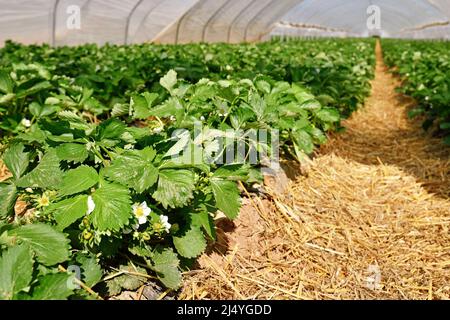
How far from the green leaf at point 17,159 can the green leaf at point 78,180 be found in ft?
0.67

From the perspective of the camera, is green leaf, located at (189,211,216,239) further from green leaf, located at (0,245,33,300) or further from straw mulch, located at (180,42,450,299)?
green leaf, located at (0,245,33,300)

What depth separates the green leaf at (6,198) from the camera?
4.60 feet

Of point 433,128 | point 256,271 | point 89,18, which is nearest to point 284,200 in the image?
point 256,271

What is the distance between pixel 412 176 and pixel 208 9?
11.9m

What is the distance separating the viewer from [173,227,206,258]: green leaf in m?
1.53

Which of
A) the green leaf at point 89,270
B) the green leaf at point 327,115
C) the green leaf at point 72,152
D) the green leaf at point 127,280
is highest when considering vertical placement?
the green leaf at point 72,152

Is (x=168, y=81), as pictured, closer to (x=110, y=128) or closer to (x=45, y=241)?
(x=110, y=128)

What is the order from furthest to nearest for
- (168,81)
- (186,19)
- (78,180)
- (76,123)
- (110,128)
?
(186,19) < (168,81) < (76,123) < (110,128) < (78,180)

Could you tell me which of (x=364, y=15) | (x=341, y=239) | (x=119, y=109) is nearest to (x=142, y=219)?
(x=119, y=109)

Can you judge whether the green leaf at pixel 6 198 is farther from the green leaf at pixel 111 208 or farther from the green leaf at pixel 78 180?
the green leaf at pixel 111 208

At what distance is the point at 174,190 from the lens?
1389mm

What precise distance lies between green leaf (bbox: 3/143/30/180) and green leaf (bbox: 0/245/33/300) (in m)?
0.40

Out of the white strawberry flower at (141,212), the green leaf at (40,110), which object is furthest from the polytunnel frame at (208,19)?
the white strawberry flower at (141,212)

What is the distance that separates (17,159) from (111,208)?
0.44m
